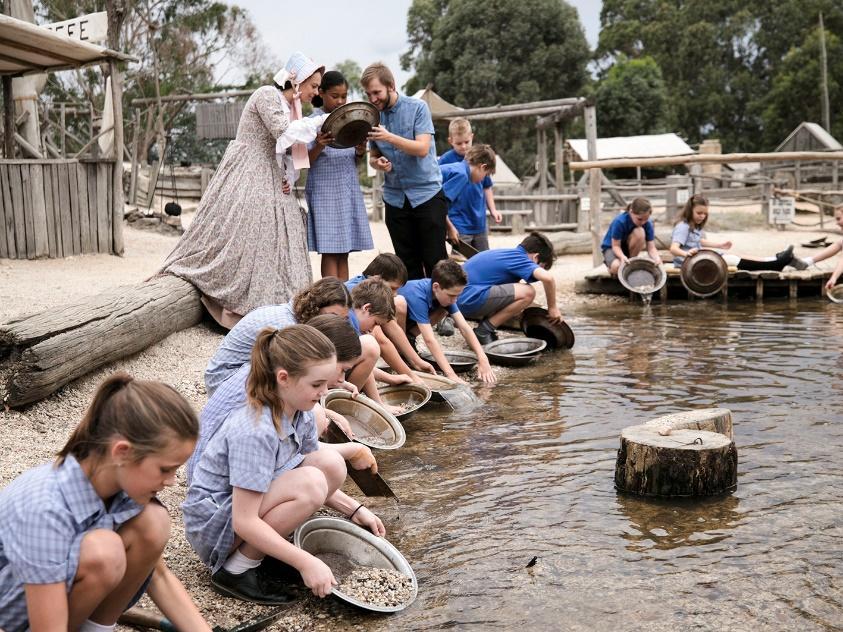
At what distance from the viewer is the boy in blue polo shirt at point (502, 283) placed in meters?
7.62

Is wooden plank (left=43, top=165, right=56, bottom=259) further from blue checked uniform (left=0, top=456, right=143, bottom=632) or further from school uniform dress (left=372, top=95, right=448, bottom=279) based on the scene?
blue checked uniform (left=0, top=456, right=143, bottom=632)

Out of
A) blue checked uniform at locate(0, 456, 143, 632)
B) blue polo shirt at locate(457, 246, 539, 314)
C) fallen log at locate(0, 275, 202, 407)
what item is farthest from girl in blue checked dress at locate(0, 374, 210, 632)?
blue polo shirt at locate(457, 246, 539, 314)

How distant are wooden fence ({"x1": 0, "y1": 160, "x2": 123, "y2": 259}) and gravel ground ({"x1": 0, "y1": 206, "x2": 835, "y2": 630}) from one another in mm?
232

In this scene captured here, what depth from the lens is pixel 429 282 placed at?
657 cm

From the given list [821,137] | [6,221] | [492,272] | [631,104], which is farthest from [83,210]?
[631,104]

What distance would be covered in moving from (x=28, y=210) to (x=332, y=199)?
4.63 meters

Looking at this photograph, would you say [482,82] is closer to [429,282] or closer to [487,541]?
[429,282]

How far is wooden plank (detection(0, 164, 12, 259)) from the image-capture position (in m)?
9.56

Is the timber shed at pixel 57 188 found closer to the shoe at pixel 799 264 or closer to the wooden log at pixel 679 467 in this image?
the wooden log at pixel 679 467

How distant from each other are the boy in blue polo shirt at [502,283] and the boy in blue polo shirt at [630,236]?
266cm

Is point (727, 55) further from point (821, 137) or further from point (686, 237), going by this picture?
point (686, 237)

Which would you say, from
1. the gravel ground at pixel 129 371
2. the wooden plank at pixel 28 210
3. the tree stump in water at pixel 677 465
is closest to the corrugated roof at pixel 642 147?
the gravel ground at pixel 129 371

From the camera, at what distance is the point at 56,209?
10.0 meters

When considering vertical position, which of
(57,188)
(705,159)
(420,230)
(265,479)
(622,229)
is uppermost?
(705,159)
